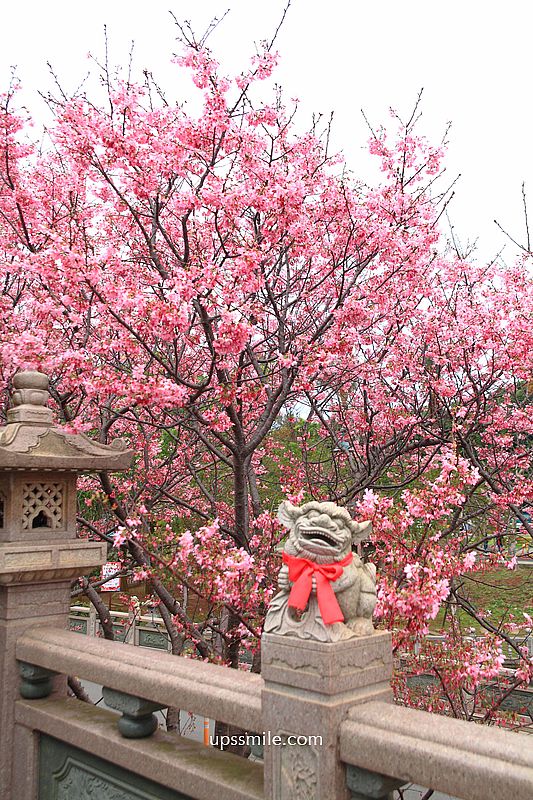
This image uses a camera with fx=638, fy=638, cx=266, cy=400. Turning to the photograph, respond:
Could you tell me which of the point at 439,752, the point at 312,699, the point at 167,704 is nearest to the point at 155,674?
the point at 167,704

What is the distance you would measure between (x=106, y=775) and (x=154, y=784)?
41 cm

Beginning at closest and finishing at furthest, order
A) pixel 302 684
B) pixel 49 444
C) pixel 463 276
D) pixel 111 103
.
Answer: pixel 302 684, pixel 49 444, pixel 111 103, pixel 463 276

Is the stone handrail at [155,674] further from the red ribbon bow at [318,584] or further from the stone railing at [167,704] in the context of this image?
the red ribbon bow at [318,584]

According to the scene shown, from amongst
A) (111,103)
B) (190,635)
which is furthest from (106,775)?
(111,103)

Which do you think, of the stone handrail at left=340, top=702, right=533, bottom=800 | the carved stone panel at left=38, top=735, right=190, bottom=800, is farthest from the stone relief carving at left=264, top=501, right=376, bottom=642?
the carved stone panel at left=38, top=735, right=190, bottom=800

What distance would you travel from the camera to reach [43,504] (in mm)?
4516

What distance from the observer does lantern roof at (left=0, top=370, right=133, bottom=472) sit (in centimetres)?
416

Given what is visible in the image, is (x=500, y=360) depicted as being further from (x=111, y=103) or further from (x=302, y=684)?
(x=302, y=684)

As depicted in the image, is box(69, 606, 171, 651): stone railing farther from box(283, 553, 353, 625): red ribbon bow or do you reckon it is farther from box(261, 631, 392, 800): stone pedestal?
box(283, 553, 353, 625): red ribbon bow

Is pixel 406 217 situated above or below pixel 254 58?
below

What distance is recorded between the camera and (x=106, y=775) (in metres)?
3.57

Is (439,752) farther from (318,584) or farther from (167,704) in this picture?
(167,704)

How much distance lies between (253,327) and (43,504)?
9.13ft

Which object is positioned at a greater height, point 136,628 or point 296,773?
point 296,773
